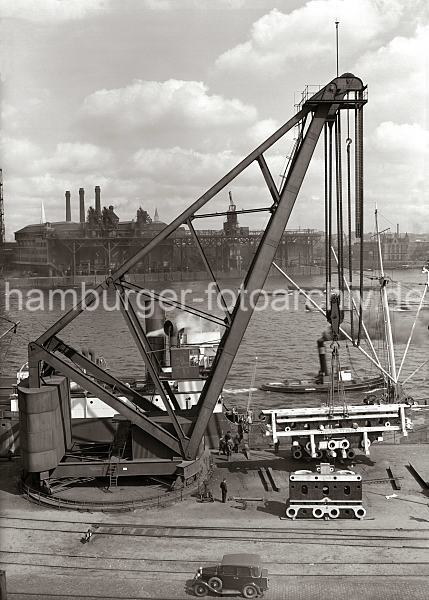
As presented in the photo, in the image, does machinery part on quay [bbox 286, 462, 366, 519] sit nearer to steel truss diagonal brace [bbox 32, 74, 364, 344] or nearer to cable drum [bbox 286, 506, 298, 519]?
cable drum [bbox 286, 506, 298, 519]

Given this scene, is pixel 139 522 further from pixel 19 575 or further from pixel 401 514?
pixel 401 514

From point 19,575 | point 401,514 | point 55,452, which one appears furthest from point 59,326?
point 401,514

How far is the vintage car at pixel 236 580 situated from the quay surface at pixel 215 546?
45 cm

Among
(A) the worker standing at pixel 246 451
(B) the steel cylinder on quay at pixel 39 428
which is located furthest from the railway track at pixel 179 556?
(A) the worker standing at pixel 246 451

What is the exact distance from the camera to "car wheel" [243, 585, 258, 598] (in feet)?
57.4

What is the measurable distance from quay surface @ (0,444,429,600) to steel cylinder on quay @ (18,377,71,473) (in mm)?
1732

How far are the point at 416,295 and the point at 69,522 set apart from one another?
493 ft

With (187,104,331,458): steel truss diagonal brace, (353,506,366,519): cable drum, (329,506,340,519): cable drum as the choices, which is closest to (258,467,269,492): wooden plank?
(187,104,331,458): steel truss diagonal brace

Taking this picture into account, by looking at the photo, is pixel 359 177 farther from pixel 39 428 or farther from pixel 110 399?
pixel 39 428

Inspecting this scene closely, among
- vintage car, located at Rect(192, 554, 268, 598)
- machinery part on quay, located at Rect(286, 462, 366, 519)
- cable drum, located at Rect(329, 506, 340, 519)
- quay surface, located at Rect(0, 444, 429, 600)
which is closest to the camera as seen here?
vintage car, located at Rect(192, 554, 268, 598)

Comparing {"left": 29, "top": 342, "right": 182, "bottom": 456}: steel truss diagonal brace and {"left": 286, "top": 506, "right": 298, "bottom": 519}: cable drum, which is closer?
{"left": 286, "top": 506, "right": 298, "bottom": 519}: cable drum

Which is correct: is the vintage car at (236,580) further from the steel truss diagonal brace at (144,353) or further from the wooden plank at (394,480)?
the wooden plank at (394,480)

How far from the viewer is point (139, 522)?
22.9 m

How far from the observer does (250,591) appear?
57.5 feet
